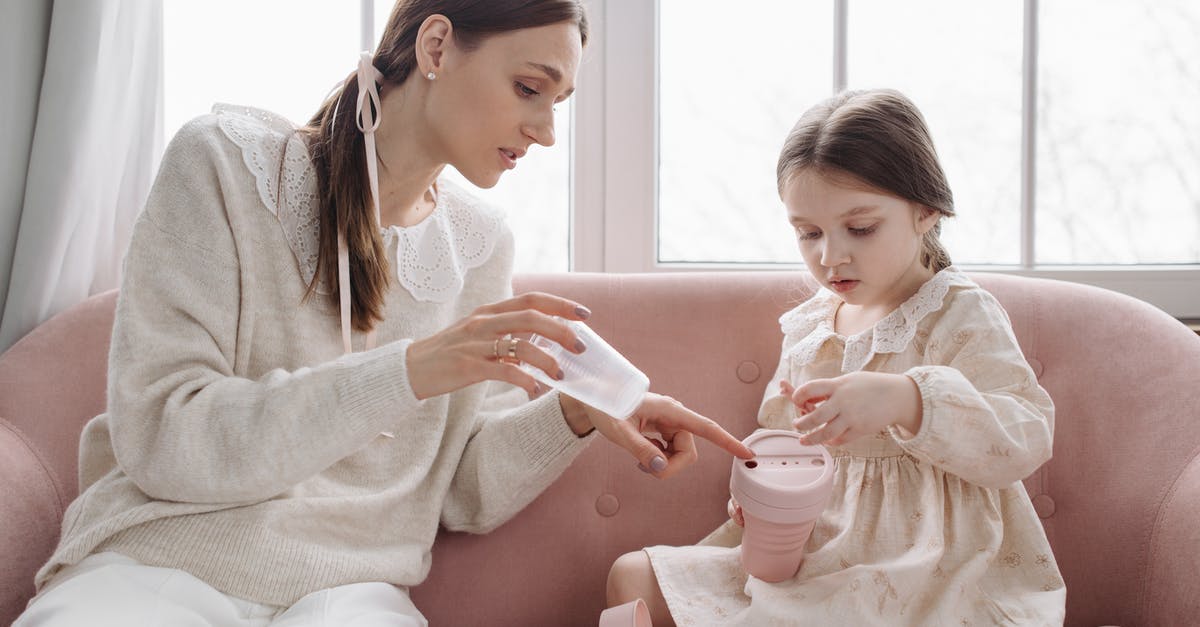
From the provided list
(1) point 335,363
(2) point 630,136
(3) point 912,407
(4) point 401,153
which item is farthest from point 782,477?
(2) point 630,136

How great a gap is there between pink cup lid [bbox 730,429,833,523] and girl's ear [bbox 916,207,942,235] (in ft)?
1.17

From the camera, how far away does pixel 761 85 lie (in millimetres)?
1979

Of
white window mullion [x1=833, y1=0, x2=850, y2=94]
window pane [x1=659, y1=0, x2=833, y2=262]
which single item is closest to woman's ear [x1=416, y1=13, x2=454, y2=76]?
window pane [x1=659, y1=0, x2=833, y2=262]

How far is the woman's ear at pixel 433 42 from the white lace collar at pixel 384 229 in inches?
8.0

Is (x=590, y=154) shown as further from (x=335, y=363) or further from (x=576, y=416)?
(x=335, y=363)

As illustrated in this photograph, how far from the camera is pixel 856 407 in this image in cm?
113

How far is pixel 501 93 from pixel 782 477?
60 cm

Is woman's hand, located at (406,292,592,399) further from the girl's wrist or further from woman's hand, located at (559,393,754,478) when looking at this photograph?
the girl's wrist

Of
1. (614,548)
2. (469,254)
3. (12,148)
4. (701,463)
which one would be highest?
(12,148)

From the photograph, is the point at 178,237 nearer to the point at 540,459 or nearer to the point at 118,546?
the point at 118,546

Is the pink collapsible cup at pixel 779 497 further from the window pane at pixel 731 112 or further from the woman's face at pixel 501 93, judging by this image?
the window pane at pixel 731 112

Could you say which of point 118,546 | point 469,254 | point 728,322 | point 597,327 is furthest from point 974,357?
point 118,546

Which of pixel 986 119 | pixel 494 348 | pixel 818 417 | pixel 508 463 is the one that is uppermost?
pixel 986 119

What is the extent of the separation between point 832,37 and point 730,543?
43.2 inches
